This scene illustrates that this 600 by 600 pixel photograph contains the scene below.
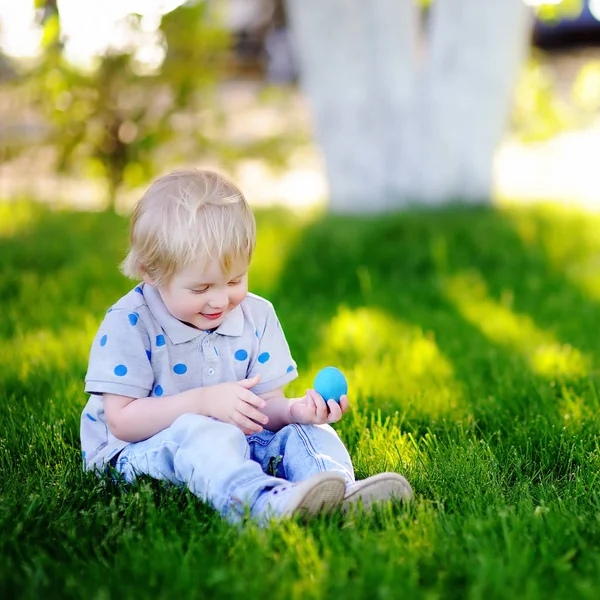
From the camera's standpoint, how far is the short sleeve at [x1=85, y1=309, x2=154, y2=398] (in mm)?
2146

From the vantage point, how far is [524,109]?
293 inches

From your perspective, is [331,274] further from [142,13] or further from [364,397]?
[142,13]

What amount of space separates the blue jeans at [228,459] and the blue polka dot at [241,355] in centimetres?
23

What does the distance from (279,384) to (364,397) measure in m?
0.54

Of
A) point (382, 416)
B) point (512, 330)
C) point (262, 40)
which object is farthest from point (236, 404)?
point (262, 40)

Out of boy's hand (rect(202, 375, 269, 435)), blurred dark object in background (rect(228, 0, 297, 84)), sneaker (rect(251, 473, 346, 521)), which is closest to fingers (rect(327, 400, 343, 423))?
boy's hand (rect(202, 375, 269, 435))

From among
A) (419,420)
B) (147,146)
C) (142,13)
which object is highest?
(142,13)

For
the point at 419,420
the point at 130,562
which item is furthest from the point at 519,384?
the point at 130,562

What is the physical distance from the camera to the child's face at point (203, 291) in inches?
83.0

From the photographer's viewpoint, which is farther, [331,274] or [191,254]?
[331,274]

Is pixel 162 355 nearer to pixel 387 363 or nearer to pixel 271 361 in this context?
pixel 271 361

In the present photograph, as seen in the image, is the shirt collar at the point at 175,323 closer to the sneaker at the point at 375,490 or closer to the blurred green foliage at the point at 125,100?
the sneaker at the point at 375,490

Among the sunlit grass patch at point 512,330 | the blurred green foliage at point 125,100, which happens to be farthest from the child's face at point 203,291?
the blurred green foliage at point 125,100

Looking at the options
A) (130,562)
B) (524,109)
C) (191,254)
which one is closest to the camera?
(130,562)
